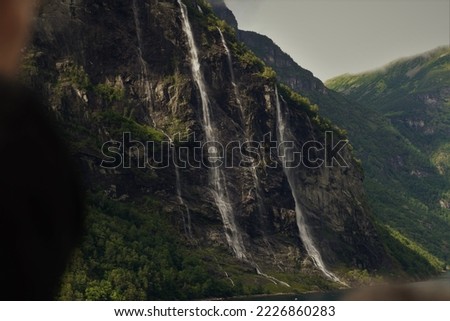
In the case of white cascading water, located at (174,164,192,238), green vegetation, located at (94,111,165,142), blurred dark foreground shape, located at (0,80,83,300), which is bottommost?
blurred dark foreground shape, located at (0,80,83,300)

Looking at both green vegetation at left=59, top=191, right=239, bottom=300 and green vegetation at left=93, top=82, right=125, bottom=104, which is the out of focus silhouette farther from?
green vegetation at left=93, top=82, right=125, bottom=104

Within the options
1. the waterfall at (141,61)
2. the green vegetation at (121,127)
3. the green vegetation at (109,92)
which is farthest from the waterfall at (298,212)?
the green vegetation at (109,92)

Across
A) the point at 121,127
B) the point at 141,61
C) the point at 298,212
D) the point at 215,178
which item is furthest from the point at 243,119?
the point at 121,127

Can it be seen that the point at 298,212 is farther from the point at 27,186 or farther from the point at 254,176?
the point at 27,186

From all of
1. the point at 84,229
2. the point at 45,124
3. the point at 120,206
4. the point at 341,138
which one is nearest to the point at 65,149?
the point at 45,124

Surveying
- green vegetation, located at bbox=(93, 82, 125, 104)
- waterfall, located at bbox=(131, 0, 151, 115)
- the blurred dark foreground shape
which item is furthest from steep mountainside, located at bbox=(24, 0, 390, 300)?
the blurred dark foreground shape

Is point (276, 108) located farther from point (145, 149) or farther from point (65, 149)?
point (65, 149)
